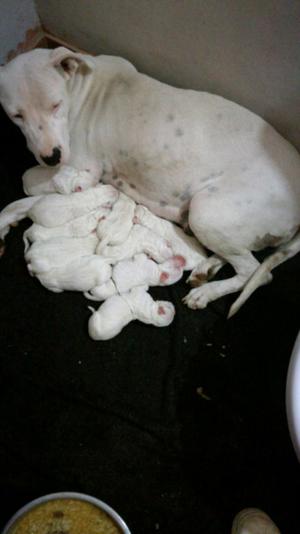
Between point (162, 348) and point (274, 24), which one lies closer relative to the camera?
point (274, 24)

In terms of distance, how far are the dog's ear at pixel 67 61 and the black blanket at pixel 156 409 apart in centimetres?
89

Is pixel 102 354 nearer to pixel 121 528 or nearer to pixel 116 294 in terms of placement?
pixel 116 294

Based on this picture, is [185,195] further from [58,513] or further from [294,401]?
[58,513]

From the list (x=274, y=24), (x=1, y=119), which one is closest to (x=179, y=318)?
(x=274, y=24)

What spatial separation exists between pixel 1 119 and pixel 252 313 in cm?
176

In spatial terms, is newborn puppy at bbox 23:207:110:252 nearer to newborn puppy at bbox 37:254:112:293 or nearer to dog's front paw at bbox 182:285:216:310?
newborn puppy at bbox 37:254:112:293

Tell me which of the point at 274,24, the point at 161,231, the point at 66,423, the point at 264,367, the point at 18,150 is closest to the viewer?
the point at 274,24

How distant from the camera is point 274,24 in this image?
1514 millimetres

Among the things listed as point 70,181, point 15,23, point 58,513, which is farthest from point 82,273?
point 15,23

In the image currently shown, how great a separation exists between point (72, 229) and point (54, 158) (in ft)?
1.01

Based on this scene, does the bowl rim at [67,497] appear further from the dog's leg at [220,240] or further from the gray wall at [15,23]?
the gray wall at [15,23]

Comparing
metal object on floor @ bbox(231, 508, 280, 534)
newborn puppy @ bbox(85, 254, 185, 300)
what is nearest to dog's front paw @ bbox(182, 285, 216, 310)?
newborn puppy @ bbox(85, 254, 185, 300)

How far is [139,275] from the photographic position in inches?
70.9

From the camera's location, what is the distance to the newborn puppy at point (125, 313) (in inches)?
67.5
